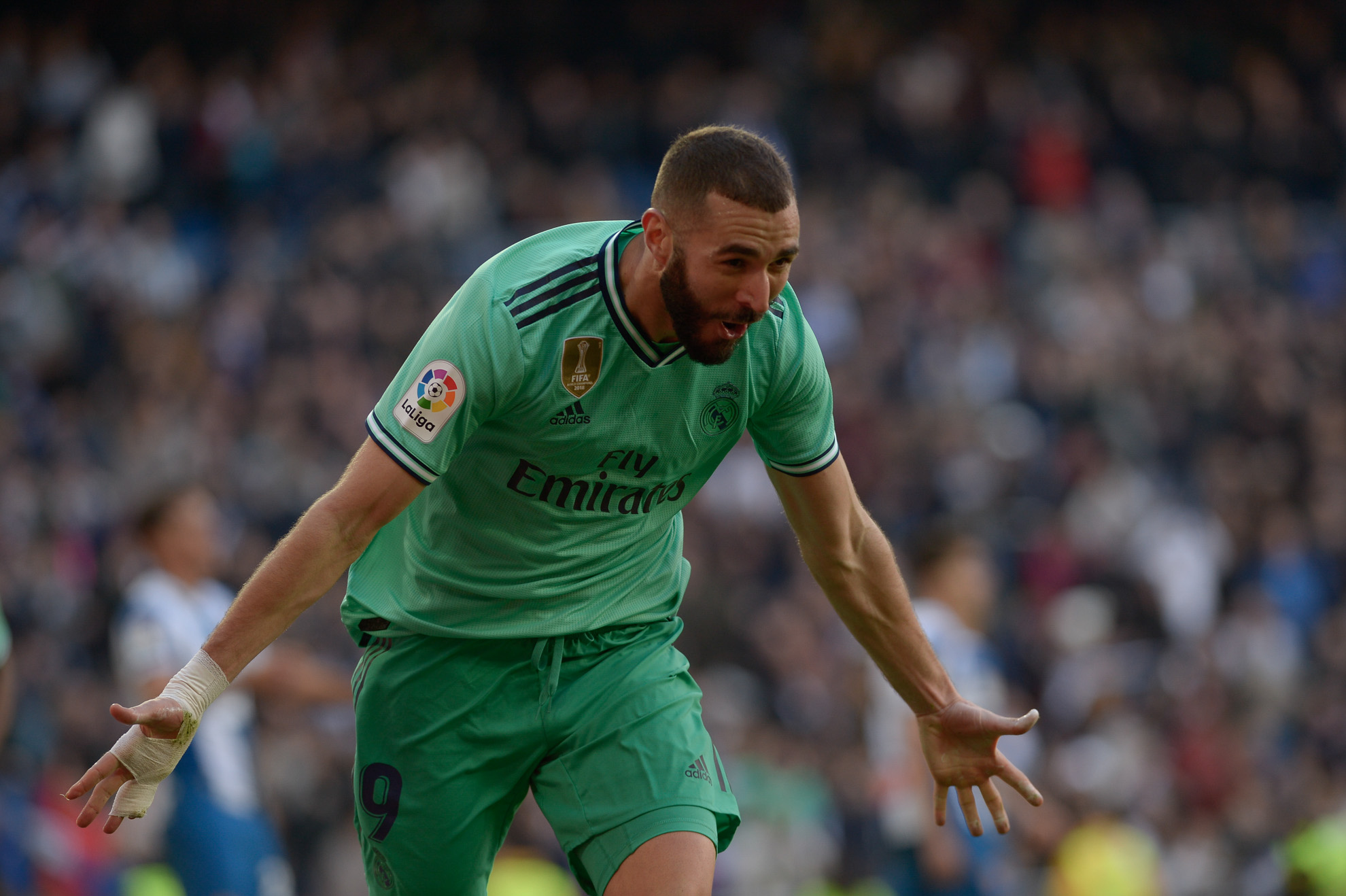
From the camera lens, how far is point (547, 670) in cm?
414

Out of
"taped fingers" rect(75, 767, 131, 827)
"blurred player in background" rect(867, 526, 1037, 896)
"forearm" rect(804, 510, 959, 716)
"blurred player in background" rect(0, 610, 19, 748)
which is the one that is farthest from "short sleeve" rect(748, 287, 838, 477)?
"blurred player in background" rect(867, 526, 1037, 896)

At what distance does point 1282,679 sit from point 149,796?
1142 centimetres

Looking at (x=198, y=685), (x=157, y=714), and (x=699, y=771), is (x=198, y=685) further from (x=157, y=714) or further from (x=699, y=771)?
(x=699, y=771)

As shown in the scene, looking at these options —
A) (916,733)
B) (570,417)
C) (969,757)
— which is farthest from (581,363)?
(916,733)

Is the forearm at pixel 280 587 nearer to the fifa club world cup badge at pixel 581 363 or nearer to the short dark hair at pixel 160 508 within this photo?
the fifa club world cup badge at pixel 581 363

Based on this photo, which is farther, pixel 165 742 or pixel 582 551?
pixel 582 551

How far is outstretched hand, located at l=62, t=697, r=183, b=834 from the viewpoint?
3.37 metres

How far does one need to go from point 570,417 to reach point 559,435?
0.18ft

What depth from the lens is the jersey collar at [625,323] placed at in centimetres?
389

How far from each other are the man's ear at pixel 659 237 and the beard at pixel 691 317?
3 cm

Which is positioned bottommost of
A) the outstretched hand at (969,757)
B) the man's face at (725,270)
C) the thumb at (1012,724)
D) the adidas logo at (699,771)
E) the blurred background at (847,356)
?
the blurred background at (847,356)

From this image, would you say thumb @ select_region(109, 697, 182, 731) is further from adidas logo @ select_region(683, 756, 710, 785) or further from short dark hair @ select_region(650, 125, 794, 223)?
short dark hair @ select_region(650, 125, 794, 223)

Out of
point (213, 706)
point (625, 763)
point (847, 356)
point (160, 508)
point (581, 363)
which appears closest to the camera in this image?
point (581, 363)

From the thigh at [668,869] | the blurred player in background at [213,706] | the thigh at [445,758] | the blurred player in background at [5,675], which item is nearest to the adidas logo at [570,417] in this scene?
the thigh at [445,758]
